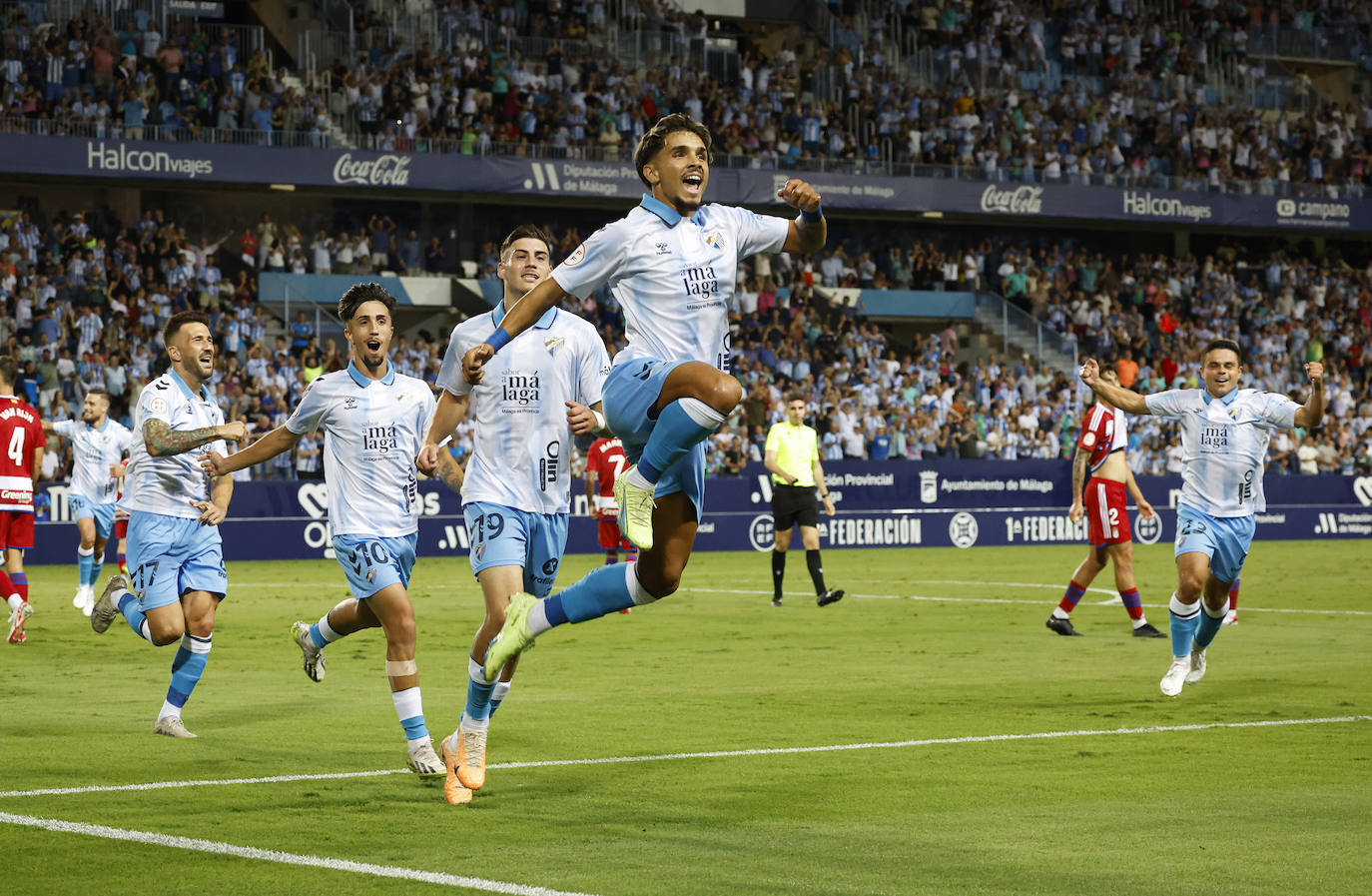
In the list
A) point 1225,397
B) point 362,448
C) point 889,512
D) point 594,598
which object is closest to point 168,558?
point 362,448

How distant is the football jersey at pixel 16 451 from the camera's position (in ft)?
56.9

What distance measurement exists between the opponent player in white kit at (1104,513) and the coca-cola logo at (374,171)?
24615mm

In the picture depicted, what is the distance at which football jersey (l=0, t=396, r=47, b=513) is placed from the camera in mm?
17328

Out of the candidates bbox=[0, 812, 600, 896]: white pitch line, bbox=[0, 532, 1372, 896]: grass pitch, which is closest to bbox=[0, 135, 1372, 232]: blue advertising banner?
bbox=[0, 532, 1372, 896]: grass pitch

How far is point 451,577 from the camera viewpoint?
25891 millimetres

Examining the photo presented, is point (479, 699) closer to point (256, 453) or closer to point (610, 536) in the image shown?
point (256, 453)

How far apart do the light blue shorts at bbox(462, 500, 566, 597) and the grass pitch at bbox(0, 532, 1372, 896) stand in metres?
1.07

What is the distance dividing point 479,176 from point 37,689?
93.2ft

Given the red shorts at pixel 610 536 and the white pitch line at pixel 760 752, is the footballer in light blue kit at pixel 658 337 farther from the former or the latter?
the red shorts at pixel 610 536

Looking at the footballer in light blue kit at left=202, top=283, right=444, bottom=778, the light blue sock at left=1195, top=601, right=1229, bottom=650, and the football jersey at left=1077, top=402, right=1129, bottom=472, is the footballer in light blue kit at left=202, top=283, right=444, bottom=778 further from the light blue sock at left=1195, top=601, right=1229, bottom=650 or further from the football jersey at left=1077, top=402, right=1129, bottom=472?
the football jersey at left=1077, top=402, right=1129, bottom=472

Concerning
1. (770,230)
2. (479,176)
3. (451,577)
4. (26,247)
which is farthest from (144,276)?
(770,230)

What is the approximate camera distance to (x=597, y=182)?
40.8 m

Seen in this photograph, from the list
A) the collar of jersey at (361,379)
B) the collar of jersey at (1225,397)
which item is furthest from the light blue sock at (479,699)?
the collar of jersey at (1225,397)

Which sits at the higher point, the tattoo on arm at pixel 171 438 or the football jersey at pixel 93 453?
the tattoo on arm at pixel 171 438
